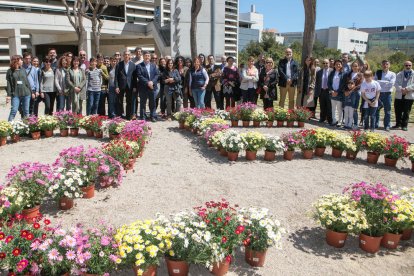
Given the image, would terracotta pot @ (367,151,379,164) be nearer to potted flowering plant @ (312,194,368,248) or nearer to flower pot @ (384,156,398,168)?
flower pot @ (384,156,398,168)

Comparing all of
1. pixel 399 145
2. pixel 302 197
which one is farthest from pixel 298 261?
pixel 399 145

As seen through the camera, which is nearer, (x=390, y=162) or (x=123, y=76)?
(x=390, y=162)

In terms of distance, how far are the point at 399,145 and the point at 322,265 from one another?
439 centimetres

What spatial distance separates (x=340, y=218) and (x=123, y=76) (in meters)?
7.69

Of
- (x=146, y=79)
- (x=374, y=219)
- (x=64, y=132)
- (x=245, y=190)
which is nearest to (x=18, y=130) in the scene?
(x=64, y=132)

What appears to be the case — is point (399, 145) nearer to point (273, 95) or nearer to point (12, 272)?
point (273, 95)

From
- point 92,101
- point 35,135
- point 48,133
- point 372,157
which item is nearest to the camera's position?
point 372,157

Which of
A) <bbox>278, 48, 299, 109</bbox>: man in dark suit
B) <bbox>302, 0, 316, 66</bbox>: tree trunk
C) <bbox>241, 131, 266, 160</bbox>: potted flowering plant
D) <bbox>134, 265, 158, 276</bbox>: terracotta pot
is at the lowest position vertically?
<bbox>134, 265, 158, 276</bbox>: terracotta pot

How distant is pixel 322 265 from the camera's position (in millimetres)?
3928

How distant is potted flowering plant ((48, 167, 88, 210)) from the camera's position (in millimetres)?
4691

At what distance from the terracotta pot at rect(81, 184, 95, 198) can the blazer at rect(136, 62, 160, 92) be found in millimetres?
5414

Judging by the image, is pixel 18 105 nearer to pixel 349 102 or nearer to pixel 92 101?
pixel 92 101

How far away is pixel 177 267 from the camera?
347cm

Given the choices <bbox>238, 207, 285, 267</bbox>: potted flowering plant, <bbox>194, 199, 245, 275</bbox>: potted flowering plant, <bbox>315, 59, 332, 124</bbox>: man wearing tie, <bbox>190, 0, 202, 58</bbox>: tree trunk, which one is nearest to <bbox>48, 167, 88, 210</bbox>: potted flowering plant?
<bbox>194, 199, 245, 275</bbox>: potted flowering plant
